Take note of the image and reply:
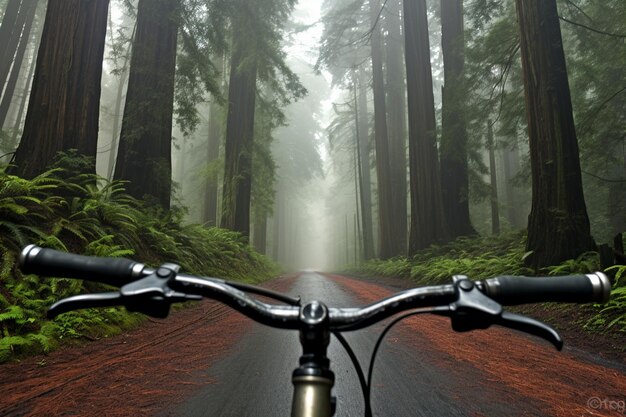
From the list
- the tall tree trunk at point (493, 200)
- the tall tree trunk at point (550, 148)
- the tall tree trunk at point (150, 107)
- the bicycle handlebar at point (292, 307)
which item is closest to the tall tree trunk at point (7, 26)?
the tall tree trunk at point (150, 107)

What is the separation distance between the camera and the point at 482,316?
85 centimetres

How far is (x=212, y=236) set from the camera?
1002 cm

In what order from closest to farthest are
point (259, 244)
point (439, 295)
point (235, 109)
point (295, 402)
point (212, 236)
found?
point (295, 402) < point (439, 295) < point (212, 236) < point (235, 109) < point (259, 244)

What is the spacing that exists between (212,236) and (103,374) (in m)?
7.98

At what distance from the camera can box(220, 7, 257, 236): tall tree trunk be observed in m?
12.5

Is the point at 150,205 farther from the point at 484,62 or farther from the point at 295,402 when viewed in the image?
the point at 484,62

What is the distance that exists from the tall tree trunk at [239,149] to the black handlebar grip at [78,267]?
1134cm

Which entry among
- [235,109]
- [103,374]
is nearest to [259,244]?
[235,109]

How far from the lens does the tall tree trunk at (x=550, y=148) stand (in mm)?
5289

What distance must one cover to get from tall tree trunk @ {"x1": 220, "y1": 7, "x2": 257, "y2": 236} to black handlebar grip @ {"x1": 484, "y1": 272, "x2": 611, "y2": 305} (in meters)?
11.7

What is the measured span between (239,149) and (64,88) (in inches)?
294

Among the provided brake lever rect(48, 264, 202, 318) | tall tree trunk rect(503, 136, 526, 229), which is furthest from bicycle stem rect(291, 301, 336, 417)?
tall tree trunk rect(503, 136, 526, 229)

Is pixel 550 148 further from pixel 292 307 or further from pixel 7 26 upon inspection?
pixel 7 26

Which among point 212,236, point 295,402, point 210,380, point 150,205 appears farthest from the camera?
point 212,236
